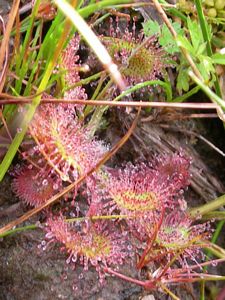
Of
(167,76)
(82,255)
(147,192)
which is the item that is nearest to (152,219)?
(147,192)

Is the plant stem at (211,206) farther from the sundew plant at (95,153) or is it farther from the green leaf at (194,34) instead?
the green leaf at (194,34)

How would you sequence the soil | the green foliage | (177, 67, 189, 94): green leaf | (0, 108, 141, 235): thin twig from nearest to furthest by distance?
(0, 108, 141, 235): thin twig < the soil < the green foliage < (177, 67, 189, 94): green leaf

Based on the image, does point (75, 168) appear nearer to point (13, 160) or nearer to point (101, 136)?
point (13, 160)

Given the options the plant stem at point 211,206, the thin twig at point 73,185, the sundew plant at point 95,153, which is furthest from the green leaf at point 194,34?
the plant stem at point 211,206

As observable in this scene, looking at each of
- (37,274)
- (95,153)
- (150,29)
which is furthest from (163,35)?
(37,274)

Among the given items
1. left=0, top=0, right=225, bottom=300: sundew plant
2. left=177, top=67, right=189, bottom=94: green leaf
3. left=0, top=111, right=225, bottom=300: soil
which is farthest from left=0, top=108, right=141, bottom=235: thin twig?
left=177, top=67, right=189, bottom=94: green leaf

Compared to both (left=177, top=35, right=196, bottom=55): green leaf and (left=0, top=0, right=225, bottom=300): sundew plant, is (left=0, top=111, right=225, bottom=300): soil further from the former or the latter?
(left=177, top=35, right=196, bottom=55): green leaf

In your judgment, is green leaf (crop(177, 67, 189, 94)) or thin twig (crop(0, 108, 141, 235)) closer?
thin twig (crop(0, 108, 141, 235))

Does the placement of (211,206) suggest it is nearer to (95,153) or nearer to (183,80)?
(183,80)
